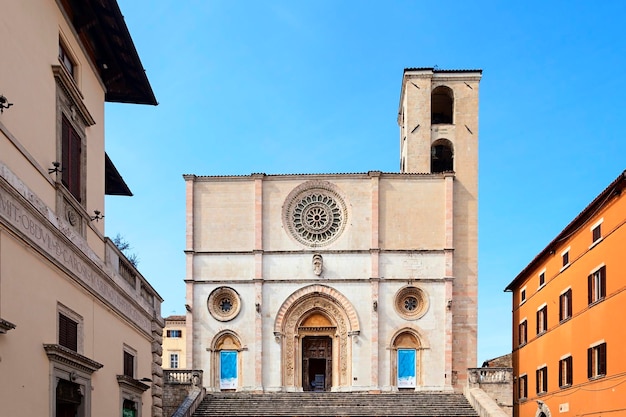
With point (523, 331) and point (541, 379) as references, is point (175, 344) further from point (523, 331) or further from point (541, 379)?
point (541, 379)

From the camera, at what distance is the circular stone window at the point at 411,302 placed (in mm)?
35750

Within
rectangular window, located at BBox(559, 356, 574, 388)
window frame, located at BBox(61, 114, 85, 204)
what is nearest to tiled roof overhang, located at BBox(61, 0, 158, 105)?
window frame, located at BBox(61, 114, 85, 204)

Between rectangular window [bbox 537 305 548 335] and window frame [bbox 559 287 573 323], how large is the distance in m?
2.32

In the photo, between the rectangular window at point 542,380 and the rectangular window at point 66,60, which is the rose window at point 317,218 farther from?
the rectangular window at point 66,60

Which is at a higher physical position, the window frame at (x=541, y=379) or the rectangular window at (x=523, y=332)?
the rectangular window at (x=523, y=332)

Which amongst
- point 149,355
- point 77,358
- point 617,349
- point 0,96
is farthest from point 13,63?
point 617,349

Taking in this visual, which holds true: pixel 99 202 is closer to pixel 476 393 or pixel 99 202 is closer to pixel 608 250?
pixel 608 250

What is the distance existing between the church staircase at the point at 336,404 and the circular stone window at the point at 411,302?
13.2 feet

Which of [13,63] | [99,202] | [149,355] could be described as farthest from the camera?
[149,355]

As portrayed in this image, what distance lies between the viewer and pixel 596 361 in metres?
22.6

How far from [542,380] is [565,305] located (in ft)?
14.5

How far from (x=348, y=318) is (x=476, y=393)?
25.0 feet

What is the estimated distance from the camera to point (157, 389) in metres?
17.4

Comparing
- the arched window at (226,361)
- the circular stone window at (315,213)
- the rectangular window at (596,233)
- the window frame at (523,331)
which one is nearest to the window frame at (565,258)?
the rectangular window at (596,233)
